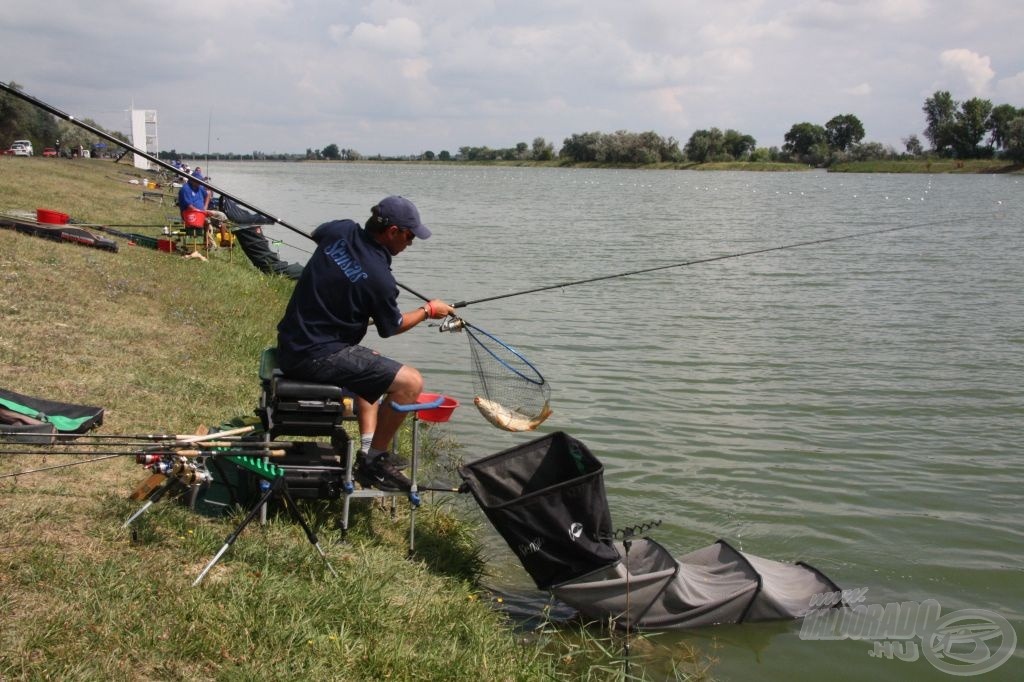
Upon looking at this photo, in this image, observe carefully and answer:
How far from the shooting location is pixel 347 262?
17.7 ft

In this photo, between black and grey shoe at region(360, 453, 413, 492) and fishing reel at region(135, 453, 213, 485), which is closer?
fishing reel at region(135, 453, 213, 485)

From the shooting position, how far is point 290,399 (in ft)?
17.1

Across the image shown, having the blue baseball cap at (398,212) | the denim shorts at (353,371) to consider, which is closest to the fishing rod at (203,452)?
the denim shorts at (353,371)

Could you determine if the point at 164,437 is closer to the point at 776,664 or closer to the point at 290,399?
the point at 290,399

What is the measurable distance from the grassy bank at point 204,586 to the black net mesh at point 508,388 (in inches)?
32.3

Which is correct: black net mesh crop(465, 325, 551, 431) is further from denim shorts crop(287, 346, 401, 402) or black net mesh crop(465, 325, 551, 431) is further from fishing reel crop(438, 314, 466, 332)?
denim shorts crop(287, 346, 401, 402)

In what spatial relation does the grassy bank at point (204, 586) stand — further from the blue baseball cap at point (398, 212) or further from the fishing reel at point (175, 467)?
the blue baseball cap at point (398, 212)

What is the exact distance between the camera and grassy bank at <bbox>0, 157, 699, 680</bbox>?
3.71 m

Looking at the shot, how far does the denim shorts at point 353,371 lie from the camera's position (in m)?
5.36

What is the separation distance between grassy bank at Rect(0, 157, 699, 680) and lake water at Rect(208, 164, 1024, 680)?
0.97 m

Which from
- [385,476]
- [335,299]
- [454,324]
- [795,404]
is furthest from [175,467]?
[795,404]

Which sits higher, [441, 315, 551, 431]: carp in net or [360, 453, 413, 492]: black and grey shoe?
[441, 315, 551, 431]: carp in net

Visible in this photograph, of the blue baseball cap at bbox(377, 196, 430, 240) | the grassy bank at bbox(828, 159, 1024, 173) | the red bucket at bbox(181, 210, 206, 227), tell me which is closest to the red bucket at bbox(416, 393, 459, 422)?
the blue baseball cap at bbox(377, 196, 430, 240)

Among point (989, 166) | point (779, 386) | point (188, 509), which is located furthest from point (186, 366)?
point (989, 166)
